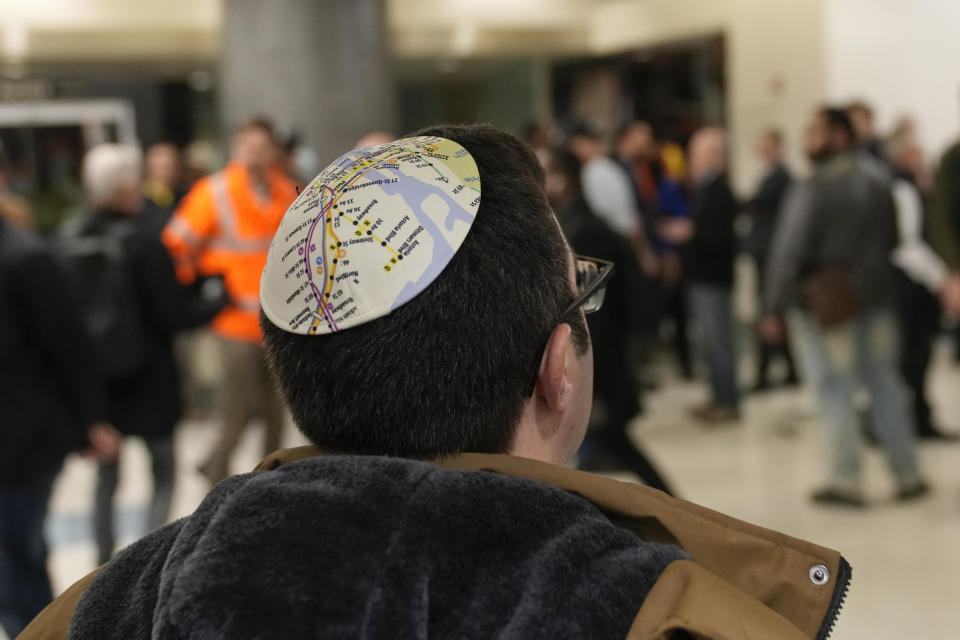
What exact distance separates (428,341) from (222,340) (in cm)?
406

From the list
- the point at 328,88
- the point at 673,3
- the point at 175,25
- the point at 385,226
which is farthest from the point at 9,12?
the point at 385,226

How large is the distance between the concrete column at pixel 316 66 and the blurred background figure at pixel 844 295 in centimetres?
303

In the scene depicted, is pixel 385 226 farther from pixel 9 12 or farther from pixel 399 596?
pixel 9 12

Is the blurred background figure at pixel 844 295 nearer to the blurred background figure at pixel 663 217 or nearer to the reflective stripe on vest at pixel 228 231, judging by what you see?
the reflective stripe on vest at pixel 228 231

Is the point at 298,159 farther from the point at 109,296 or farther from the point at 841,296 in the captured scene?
the point at 841,296

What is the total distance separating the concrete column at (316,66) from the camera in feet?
22.7

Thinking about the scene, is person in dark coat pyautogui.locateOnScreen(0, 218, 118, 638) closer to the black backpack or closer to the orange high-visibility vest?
the black backpack

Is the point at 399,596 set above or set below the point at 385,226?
below

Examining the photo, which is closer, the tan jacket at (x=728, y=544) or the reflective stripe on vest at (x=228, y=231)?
the tan jacket at (x=728, y=544)

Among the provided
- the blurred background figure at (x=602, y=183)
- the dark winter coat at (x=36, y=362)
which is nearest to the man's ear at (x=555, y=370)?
the dark winter coat at (x=36, y=362)

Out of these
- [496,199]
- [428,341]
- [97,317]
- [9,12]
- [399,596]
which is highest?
[9,12]

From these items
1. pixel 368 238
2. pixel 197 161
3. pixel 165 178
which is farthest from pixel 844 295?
pixel 197 161

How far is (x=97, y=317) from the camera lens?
4016mm

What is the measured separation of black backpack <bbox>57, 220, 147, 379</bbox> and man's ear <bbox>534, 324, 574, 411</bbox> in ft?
10.7
